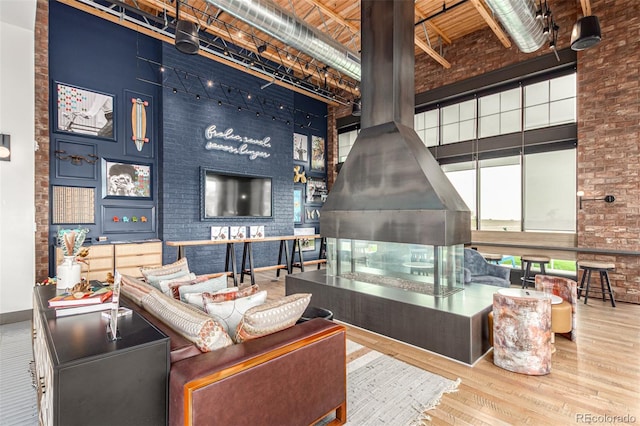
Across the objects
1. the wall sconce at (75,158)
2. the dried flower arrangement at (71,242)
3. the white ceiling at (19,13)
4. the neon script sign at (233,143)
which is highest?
the white ceiling at (19,13)

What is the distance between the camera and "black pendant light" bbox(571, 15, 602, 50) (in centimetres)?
362

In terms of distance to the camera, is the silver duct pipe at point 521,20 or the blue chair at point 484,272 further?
the blue chair at point 484,272

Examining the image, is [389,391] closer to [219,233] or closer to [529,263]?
[529,263]

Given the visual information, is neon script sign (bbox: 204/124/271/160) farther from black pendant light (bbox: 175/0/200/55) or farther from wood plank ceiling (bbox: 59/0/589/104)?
black pendant light (bbox: 175/0/200/55)

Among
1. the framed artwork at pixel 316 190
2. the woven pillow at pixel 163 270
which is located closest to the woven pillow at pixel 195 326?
the woven pillow at pixel 163 270

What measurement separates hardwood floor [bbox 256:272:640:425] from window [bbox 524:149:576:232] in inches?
96.6

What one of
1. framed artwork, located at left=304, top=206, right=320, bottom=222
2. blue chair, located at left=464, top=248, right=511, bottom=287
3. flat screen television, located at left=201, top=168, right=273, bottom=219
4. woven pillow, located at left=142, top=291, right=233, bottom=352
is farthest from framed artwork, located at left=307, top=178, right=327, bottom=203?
woven pillow, located at left=142, top=291, right=233, bottom=352

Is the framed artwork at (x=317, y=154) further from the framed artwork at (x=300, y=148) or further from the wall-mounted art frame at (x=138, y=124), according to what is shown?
the wall-mounted art frame at (x=138, y=124)

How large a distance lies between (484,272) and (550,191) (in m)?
2.35

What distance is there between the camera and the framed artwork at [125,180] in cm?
578

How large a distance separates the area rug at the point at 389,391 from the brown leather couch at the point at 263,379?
268 mm

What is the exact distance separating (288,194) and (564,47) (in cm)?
628

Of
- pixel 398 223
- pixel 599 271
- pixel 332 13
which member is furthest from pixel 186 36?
pixel 599 271

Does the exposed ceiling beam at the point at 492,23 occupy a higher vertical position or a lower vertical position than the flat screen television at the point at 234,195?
higher
